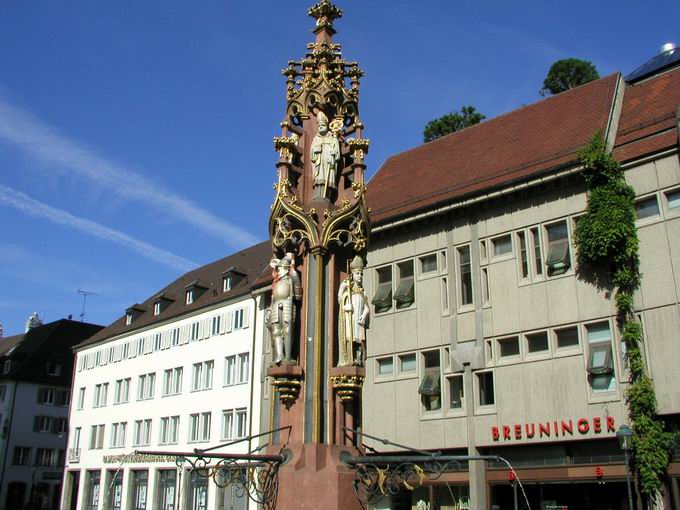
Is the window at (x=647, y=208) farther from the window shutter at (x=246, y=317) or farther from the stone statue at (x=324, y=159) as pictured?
the window shutter at (x=246, y=317)

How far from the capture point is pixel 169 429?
4634 centimetres

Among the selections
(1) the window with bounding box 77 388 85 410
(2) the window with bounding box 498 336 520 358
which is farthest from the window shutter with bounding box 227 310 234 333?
(1) the window with bounding box 77 388 85 410

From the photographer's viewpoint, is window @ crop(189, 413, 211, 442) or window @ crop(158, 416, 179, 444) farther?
window @ crop(158, 416, 179, 444)

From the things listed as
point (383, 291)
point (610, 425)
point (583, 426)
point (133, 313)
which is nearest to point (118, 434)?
point (133, 313)

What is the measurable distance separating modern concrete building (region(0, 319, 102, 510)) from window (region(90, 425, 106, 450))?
1084 cm

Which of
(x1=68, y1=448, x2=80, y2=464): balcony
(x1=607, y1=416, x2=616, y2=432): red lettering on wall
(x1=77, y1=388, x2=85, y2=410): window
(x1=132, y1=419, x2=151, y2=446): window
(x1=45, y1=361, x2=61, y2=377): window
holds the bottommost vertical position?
(x1=607, y1=416, x2=616, y2=432): red lettering on wall

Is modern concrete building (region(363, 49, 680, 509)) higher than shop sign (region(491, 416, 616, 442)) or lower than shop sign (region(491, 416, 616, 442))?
higher

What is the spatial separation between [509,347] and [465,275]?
3.28 m

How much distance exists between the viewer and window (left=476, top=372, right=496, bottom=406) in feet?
89.4

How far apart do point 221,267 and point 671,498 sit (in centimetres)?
3674

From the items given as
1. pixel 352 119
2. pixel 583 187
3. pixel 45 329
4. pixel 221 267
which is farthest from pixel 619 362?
pixel 45 329

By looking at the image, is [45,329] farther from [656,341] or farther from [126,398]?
[656,341]

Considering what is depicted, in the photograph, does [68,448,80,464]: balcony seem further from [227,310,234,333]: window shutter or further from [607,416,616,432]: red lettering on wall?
[607,416,616,432]: red lettering on wall

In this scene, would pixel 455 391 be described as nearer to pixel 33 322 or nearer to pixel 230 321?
pixel 230 321
